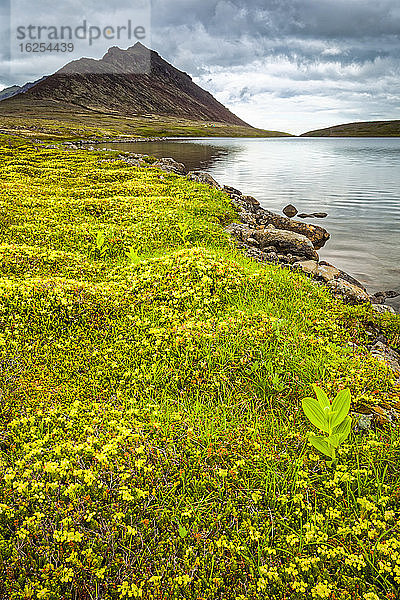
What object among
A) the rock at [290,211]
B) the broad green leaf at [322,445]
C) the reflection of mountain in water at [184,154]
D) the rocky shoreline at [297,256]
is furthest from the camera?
the reflection of mountain in water at [184,154]

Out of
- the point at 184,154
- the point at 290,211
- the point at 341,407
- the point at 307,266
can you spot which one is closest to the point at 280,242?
the point at 307,266

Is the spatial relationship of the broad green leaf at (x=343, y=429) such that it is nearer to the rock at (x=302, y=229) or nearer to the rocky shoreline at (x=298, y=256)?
the rocky shoreline at (x=298, y=256)

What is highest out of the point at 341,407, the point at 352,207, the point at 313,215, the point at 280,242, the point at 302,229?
the point at 352,207

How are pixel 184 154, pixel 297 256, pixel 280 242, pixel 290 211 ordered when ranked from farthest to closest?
pixel 184 154
pixel 290 211
pixel 280 242
pixel 297 256

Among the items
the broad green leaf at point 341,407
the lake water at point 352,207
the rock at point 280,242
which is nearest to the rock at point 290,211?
the lake water at point 352,207

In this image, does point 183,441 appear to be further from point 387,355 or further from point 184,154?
point 184,154

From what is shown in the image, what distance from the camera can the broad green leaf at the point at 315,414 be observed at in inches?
261

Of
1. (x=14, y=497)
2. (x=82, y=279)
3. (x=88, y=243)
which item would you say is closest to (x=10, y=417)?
(x=14, y=497)

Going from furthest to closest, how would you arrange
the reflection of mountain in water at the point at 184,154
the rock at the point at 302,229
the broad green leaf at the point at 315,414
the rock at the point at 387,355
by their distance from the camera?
1. the reflection of mountain in water at the point at 184,154
2. the rock at the point at 302,229
3. the rock at the point at 387,355
4. the broad green leaf at the point at 315,414

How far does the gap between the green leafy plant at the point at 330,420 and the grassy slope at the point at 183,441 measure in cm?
26

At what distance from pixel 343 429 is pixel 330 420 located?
32 cm

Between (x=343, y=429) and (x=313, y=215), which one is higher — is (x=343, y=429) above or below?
below

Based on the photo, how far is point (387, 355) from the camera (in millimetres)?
10203

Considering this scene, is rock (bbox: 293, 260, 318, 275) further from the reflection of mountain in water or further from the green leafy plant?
the reflection of mountain in water
